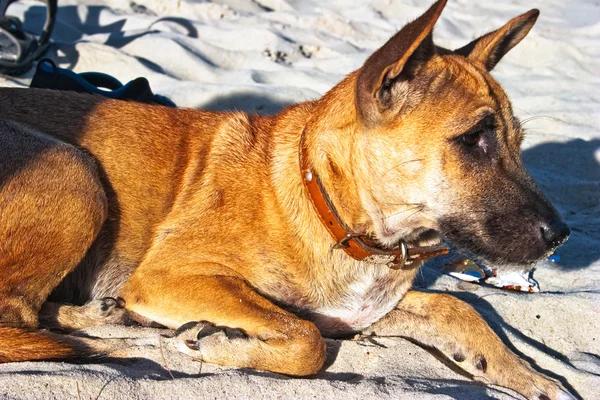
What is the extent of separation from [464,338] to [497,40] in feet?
4.83

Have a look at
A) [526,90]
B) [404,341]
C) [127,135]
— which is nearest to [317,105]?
[127,135]

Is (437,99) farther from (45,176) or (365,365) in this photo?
(45,176)

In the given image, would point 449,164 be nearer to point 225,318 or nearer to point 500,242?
point 500,242

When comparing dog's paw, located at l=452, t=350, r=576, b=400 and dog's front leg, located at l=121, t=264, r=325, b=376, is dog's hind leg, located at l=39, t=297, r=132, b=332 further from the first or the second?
dog's paw, located at l=452, t=350, r=576, b=400

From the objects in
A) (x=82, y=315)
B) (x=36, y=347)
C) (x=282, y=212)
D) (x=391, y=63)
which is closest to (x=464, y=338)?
(x=282, y=212)

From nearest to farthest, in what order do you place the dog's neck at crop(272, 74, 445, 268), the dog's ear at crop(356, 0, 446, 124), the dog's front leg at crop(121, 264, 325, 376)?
the dog's ear at crop(356, 0, 446, 124), the dog's front leg at crop(121, 264, 325, 376), the dog's neck at crop(272, 74, 445, 268)

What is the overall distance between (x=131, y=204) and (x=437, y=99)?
1.53 meters

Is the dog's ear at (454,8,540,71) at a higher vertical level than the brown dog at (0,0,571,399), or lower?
higher

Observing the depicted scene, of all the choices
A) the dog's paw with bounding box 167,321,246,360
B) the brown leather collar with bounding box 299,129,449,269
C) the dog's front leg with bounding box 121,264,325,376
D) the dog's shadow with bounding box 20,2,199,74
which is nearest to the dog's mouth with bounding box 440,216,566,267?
the brown leather collar with bounding box 299,129,449,269

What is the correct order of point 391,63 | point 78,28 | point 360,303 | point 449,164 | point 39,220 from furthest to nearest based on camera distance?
point 78,28
point 360,303
point 39,220
point 449,164
point 391,63

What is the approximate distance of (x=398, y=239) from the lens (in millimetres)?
3012

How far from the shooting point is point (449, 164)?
8.98 ft

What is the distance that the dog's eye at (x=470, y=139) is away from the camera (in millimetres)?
2744

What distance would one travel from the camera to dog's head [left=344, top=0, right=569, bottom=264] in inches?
108
